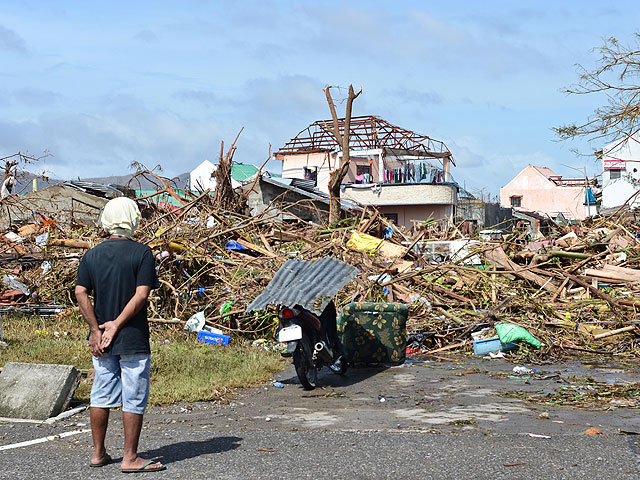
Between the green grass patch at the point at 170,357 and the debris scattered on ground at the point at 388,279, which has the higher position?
the debris scattered on ground at the point at 388,279

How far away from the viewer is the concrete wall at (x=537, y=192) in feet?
217

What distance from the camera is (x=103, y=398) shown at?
5.01m

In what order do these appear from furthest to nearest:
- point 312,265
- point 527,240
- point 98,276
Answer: point 527,240, point 312,265, point 98,276

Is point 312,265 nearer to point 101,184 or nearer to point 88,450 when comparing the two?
point 88,450

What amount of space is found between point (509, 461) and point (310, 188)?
25.0 m

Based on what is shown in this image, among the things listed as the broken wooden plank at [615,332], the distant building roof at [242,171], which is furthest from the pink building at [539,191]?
the broken wooden plank at [615,332]

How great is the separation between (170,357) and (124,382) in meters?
4.49

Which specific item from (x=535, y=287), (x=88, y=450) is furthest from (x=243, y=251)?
(x=88, y=450)

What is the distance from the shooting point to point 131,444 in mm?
4910

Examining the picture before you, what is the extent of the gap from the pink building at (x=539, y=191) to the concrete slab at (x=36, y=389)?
2415 inches

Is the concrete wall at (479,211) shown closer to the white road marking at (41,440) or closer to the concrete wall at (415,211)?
the concrete wall at (415,211)

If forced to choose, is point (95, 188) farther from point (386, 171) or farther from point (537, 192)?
point (537, 192)

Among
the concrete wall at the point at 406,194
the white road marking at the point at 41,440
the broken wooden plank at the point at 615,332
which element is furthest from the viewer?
the concrete wall at the point at 406,194

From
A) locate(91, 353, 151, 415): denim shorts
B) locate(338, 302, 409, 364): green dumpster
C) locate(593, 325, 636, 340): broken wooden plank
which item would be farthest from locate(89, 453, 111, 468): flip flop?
locate(593, 325, 636, 340): broken wooden plank
